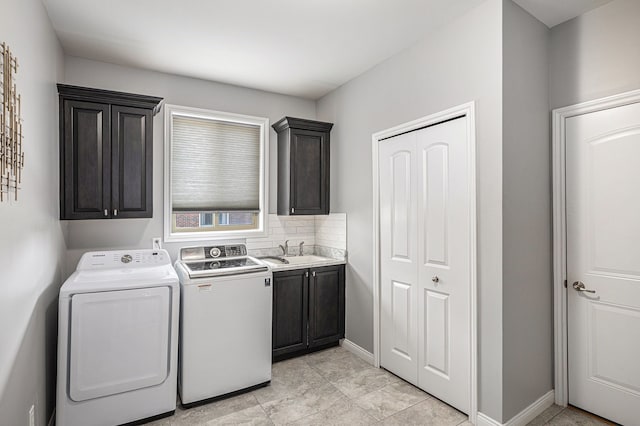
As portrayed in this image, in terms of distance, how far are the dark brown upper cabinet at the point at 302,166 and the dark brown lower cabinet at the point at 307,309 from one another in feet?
2.28

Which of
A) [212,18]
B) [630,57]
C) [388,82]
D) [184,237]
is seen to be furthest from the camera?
[184,237]

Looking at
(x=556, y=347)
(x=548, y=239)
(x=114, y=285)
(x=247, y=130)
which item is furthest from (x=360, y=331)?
(x=247, y=130)

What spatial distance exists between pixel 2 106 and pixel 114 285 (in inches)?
48.6

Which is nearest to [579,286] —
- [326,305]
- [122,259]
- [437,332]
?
[437,332]

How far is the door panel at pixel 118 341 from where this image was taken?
2154mm

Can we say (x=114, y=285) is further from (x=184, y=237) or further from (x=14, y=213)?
(x=184, y=237)

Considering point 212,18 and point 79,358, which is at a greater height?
point 212,18

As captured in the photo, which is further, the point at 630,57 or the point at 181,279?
the point at 181,279

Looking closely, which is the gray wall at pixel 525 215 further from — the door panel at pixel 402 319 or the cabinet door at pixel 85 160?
the cabinet door at pixel 85 160

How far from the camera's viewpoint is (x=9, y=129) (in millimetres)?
1554

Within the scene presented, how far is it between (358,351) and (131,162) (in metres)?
2.72

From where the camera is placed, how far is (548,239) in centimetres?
249

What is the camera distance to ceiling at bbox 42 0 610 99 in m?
2.24

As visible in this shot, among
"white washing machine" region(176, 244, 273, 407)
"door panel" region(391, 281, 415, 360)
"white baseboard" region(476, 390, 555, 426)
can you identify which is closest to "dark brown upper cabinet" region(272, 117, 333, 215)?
"white washing machine" region(176, 244, 273, 407)
